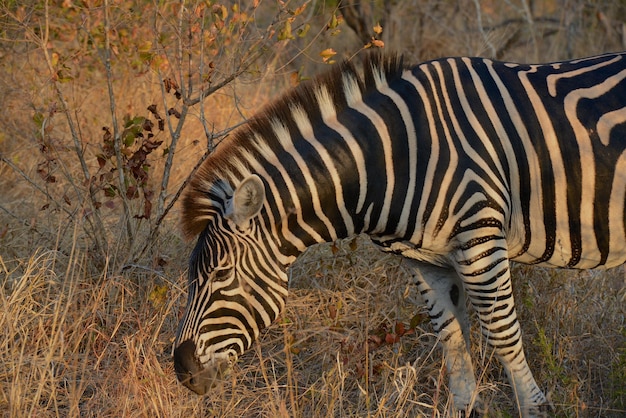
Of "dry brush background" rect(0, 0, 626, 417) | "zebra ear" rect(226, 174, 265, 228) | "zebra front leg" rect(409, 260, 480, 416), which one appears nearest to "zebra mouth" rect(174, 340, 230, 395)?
"dry brush background" rect(0, 0, 626, 417)

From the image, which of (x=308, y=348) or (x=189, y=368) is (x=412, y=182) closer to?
(x=189, y=368)

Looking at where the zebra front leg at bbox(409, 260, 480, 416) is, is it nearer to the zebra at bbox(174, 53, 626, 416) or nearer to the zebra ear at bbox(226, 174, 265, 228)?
the zebra at bbox(174, 53, 626, 416)

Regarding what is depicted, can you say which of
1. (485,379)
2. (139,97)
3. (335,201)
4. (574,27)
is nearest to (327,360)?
(485,379)

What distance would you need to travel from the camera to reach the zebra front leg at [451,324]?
4324 mm

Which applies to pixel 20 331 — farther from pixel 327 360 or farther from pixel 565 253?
pixel 565 253

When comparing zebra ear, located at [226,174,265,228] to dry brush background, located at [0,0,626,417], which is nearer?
zebra ear, located at [226,174,265,228]

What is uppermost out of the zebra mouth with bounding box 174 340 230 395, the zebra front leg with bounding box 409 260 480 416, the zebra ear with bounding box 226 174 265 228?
the zebra ear with bounding box 226 174 265 228

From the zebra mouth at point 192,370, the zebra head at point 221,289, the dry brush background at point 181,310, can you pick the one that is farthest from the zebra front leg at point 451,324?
the zebra mouth at point 192,370

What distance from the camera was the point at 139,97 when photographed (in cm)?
756

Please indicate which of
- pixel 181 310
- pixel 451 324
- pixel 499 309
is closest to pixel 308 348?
pixel 181 310

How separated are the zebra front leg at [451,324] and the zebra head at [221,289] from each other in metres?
0.89

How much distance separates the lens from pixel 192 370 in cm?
378

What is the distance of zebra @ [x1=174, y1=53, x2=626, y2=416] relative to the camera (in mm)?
3797

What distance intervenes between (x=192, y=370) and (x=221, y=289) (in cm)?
38
